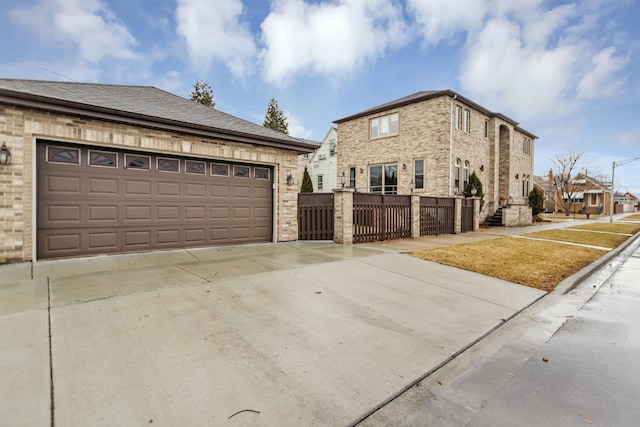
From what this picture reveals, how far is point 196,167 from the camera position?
8242 millimetres

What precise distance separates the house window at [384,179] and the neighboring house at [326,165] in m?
7.33

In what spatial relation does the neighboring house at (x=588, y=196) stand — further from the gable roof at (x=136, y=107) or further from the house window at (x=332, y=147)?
the gable roof at (x=136, y=107)

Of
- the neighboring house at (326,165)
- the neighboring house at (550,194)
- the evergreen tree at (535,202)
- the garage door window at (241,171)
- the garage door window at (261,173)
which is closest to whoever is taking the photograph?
the garage door window at (241,171)

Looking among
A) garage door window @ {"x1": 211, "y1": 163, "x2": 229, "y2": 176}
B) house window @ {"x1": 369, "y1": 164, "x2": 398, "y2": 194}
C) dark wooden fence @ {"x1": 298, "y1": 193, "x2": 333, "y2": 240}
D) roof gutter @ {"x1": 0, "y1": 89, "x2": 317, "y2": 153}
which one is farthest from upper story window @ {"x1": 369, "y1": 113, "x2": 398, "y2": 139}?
garage door window @ {"x1": 211, "y1": 163, "x2": 229, "y2": 176}

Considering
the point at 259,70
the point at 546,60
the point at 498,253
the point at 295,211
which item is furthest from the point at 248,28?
the point at 546,60

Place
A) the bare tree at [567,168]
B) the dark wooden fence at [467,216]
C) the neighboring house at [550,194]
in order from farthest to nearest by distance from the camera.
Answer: the neighboring house at [550,194] → the bare tree at [567,168] → the dark wooden fence at [467,216]

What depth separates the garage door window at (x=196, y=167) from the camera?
26.7ft

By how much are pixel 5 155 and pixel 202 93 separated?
2661cm

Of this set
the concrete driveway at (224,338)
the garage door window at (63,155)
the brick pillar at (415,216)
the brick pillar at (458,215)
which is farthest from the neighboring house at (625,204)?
the garage door window at (63,155)

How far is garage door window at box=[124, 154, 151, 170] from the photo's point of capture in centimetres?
726

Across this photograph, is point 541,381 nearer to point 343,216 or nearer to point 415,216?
point 343,216

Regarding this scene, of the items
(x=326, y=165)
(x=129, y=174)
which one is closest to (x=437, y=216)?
(x=129, y=174)

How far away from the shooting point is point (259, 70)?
21.7m

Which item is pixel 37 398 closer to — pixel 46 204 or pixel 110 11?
pixel 46 204
